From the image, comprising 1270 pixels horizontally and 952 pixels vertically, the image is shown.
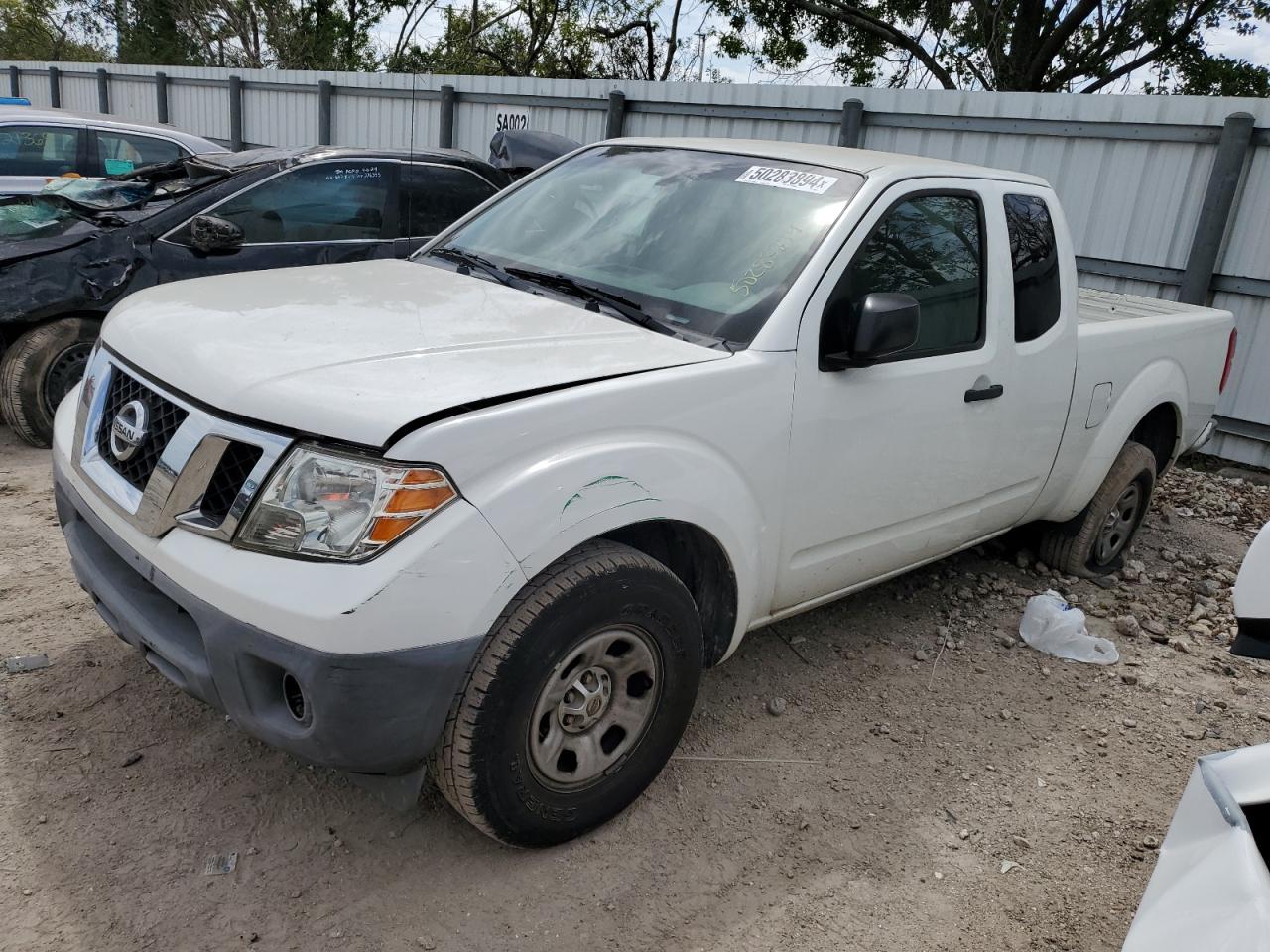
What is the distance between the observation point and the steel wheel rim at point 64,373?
553cm

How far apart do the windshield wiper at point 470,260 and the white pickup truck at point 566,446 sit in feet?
0.07

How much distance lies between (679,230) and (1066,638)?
7.77 feet

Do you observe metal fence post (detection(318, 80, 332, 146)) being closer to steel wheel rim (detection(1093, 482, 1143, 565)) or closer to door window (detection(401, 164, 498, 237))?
door window (detection(401, 164, 498, 237))

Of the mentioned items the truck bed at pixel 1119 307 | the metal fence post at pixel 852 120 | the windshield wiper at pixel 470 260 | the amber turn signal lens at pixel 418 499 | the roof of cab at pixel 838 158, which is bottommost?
the amber turn signal lens at pixel 418 499

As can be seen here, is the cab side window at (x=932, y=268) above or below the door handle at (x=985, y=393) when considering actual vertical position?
above

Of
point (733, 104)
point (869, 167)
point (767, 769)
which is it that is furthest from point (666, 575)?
point (733, 104)

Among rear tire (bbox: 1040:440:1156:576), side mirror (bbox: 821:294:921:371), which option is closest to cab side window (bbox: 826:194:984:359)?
side mirror (bbox: 821:294:921:371)

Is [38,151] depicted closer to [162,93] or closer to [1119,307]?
[1119,307]

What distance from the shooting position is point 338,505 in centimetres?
228

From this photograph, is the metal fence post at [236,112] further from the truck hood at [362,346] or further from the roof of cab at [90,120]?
the truck hood at [362,346]

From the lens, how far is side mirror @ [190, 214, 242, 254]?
5.71 meters

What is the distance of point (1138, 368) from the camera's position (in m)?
4.62

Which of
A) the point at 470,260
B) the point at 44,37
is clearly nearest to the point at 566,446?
the point at 470,260

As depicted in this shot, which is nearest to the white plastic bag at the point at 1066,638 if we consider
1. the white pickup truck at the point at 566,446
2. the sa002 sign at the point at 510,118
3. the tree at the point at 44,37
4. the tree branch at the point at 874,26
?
the white pickup truck at the point at 566,446
